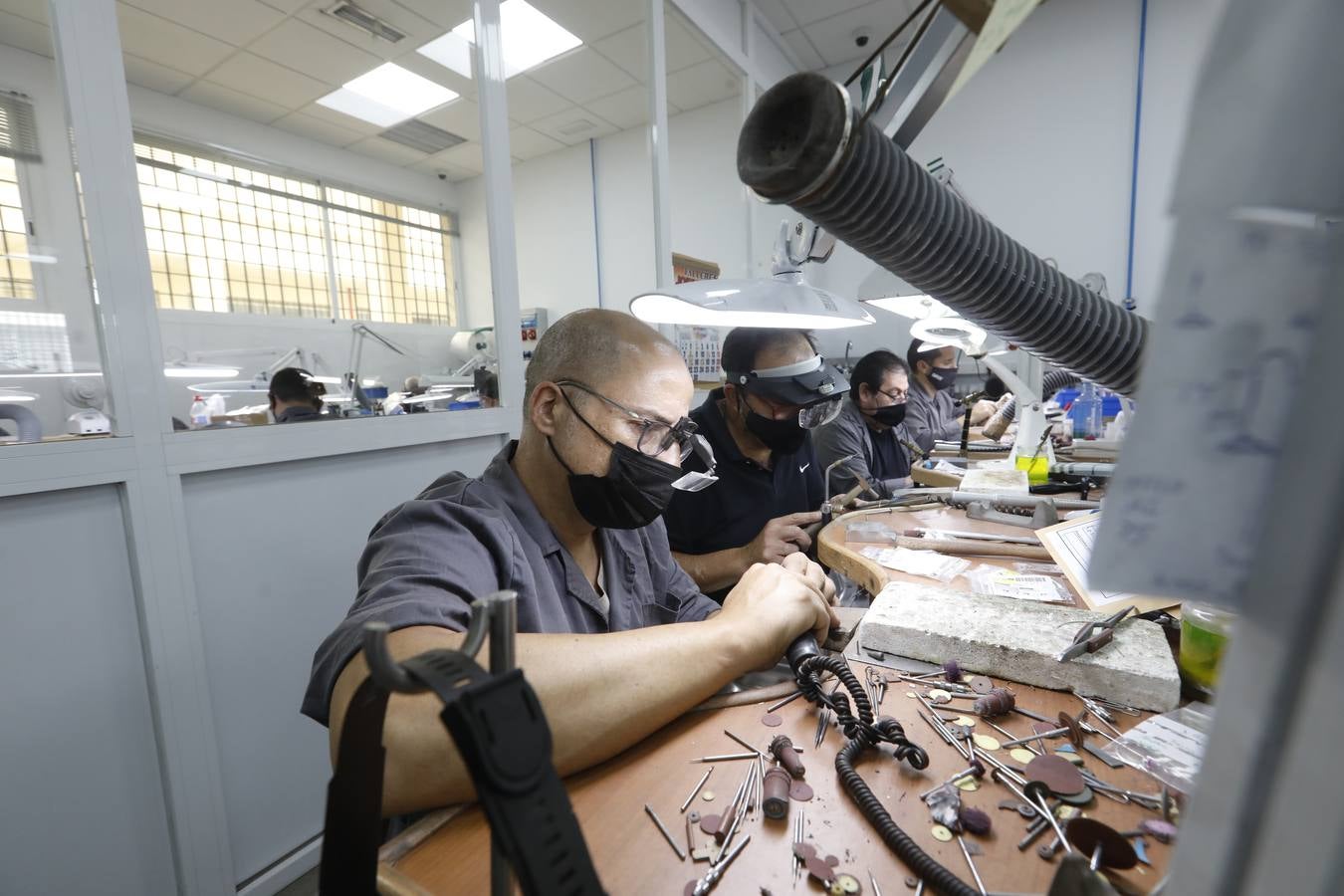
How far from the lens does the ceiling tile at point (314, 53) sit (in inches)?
138

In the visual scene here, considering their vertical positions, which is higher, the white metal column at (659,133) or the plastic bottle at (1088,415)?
the white metal column at (659,133)

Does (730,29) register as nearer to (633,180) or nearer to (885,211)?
(633,180)

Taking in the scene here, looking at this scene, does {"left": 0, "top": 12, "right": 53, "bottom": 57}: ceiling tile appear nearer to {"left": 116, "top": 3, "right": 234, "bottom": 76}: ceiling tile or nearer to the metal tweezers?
{"left": 116, "top": 3, "right": 234, "bottom": 76}: ceiling tile

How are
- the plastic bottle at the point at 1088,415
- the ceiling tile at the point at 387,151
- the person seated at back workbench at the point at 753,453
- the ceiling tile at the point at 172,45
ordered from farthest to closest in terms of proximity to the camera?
the ceiling tile at the point at 387,151 → the plastic bottle at the point at 1088,415 → the ceiling tile at the point at 172,45 → the person seated at back workbench at the point at 753,453

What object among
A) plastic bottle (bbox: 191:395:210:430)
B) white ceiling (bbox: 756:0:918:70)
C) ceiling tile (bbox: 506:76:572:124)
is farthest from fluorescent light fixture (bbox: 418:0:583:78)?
plastic bottle (bbox: 191:395:210:430)

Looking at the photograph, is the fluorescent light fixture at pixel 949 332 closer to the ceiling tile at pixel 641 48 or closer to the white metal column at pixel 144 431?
the white metal column at pixel 144 431

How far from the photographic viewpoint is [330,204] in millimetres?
5195

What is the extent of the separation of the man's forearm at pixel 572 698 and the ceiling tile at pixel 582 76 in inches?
170

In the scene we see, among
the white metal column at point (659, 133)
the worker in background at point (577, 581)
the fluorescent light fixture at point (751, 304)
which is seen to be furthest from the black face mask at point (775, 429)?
the white metal column at point (659, 133)

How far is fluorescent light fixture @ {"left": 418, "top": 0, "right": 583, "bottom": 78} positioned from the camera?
3.54m

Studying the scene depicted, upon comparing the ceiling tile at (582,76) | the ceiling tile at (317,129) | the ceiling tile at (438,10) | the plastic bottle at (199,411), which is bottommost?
the plastic bottle at (199,411)

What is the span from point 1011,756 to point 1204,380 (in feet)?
2.10

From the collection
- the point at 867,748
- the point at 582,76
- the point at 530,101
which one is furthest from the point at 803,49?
the point at 867,748

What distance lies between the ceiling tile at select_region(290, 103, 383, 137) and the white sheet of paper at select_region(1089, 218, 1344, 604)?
572cm
